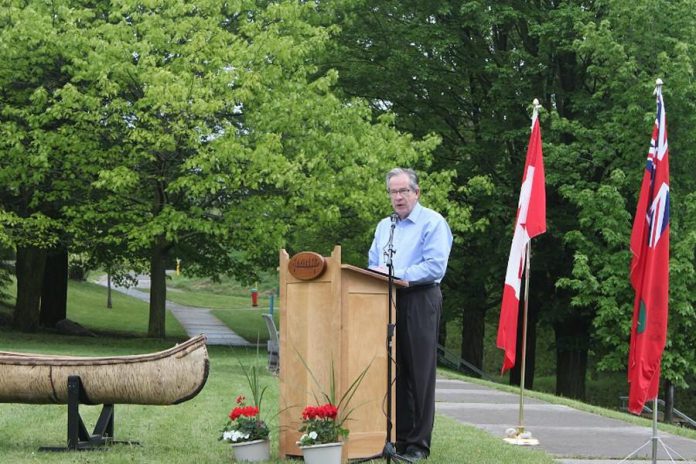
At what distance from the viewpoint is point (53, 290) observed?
113 feet

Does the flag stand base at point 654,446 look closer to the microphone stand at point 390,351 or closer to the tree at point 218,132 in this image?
the microphone stand at point 390,351

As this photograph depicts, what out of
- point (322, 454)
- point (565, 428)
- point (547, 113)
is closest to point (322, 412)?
point (322, 454)

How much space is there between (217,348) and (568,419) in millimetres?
16399

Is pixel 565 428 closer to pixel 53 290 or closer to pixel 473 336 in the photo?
pixel 473 336

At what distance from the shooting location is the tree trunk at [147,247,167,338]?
90.2 feet

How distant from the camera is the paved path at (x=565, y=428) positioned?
9453mm

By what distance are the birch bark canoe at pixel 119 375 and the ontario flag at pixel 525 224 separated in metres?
4.47

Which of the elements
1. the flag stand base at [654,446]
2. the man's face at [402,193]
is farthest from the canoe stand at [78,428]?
the flag stand base at [654,446]

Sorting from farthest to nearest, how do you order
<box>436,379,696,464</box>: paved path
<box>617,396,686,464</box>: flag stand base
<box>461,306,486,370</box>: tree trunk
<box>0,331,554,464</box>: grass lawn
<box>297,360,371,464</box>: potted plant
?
<box>461,306,486,370</box>: tree trunk < <box>436,379,696,464</box>: paved path < <box>617,396,686,464</box>: flag stand base < <box>0,331,554,464</box>: grass lawn < <box>297,360,371,464</box>: potted plant

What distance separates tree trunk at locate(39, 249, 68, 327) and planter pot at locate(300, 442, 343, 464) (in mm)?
27301

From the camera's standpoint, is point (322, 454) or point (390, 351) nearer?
point (322, 454)

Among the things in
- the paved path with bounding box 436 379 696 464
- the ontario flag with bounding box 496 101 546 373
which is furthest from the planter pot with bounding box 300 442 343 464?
the ontario flag with bounding box 496 101 546 373

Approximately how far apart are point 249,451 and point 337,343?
3.39 feet

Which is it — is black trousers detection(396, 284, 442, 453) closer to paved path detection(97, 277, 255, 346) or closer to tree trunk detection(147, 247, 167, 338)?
paved path detection(97, 277, 255, 346)
